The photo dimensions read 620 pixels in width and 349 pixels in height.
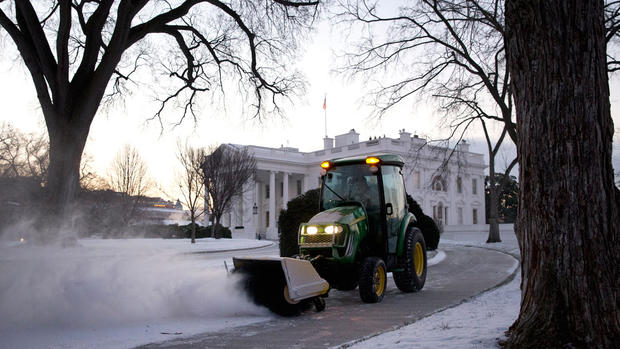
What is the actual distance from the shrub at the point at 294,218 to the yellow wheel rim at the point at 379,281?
6.31 m

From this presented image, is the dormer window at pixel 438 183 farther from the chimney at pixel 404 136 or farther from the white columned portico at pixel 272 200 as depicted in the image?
the white columned portico at pixel 272 200

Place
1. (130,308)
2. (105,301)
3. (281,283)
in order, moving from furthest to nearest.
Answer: (281,283) → (130,308) → (105,301)

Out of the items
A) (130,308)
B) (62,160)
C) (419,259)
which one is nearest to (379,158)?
(419,259)

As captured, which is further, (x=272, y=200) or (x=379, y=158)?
(x=272, y=200)

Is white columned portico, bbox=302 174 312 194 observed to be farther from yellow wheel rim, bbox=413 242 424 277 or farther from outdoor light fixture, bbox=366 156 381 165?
outdoor light fixture, bbox=366 156 381 165

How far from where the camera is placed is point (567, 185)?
390 cm

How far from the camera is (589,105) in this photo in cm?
394

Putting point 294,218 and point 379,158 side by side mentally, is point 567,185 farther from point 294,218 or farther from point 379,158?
point 294,218

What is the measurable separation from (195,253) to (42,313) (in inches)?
799

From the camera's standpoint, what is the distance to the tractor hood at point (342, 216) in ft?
27.2

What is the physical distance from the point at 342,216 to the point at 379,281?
4.37 feet

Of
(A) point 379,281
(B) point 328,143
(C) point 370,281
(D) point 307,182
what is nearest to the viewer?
(C) point 370,281

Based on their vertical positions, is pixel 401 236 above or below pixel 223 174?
below

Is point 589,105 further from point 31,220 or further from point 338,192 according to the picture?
point 31,220
